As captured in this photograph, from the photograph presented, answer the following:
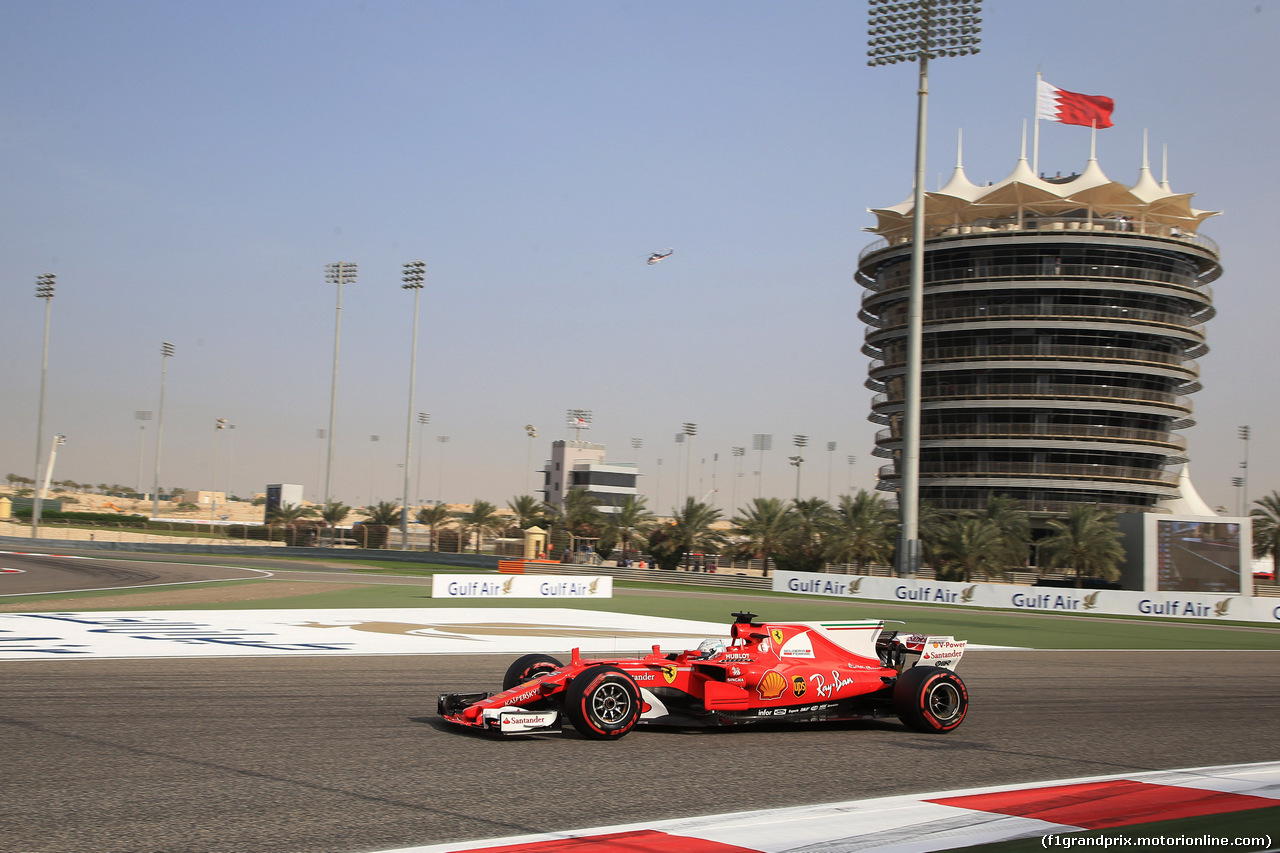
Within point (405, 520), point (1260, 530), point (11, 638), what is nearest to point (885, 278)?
point (1260, 530)

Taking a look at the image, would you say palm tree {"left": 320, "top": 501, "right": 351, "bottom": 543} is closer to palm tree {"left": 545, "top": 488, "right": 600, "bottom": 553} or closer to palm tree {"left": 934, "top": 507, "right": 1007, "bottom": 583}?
palm tree {"left": 545, "top": 488, "right": 600, "bottom": 553}

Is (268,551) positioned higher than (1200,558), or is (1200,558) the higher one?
(1200,558)

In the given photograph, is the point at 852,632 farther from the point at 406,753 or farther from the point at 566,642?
the point at 566,642

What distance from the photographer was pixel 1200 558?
47.7 meters

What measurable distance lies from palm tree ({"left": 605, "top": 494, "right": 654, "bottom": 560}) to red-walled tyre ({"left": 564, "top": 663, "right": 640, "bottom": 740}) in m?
62.0

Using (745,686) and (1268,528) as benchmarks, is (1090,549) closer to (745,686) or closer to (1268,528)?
(1268,528)

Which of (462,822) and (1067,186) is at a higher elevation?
Answer: (1067,186)

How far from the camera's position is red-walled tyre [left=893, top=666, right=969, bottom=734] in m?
11.5

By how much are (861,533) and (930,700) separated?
165 ft

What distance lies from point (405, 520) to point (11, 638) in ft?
171

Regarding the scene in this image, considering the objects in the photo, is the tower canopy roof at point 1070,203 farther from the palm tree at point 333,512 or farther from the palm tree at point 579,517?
the palm tree at point 333,512

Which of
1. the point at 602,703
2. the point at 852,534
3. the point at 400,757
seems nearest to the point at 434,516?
the point at 852,534

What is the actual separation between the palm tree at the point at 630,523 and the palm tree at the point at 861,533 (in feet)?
50.9

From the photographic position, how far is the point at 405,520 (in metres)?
70.5
